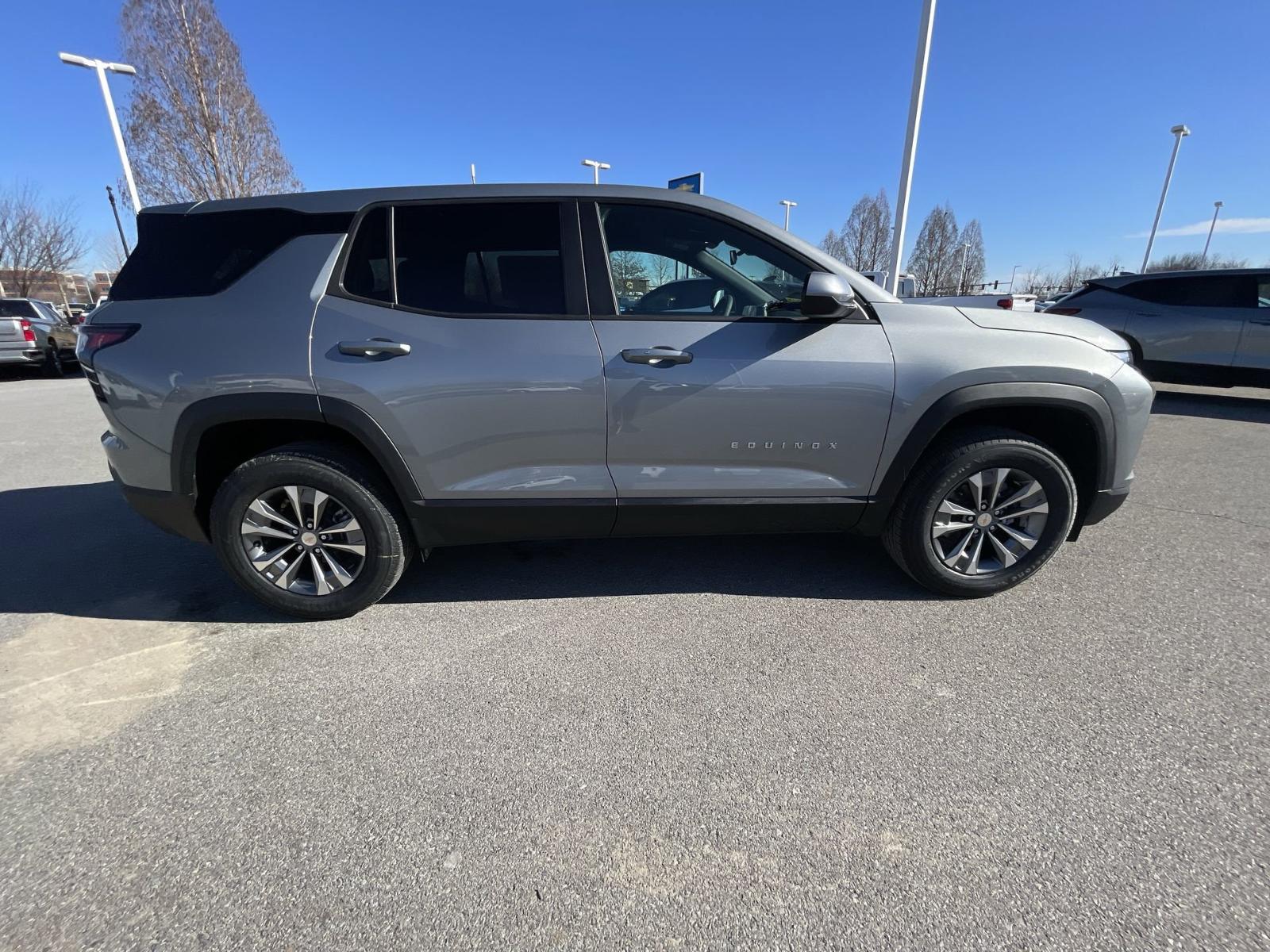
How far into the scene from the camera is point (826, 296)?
7.98ft

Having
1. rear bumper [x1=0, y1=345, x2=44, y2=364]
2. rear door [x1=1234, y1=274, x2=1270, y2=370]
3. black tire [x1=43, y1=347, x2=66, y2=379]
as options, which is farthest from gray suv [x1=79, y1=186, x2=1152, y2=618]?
black tire [x1=43, y1=347, x2=66, y2=379]

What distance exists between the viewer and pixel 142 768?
1.96 m

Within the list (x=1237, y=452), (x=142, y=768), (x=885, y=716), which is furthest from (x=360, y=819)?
(x=1237, y=452)

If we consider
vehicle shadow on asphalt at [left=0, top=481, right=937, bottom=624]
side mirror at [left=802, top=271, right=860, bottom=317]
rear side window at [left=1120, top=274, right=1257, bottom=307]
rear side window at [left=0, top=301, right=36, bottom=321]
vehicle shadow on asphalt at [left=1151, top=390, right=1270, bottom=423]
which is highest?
side mirror at [left=802, top=271, right=860, bottom=317]

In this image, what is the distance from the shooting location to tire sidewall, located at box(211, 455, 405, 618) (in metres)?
2.62

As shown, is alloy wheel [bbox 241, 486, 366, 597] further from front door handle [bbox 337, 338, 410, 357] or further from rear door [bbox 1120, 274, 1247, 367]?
rear door [bbox 1120, 274, 1247, 367]

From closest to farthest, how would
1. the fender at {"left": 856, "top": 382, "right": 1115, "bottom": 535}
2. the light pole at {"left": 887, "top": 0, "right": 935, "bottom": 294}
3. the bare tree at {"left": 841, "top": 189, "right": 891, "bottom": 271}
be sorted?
the fender at {"left": 856, "top": 382, "right": 1115, "bottom": 535} < the light pole at {"left": 887, "top": 0, "right": 935, "bottom": 294} < the bare tree at {"left": 841, "top": 189, "right": 891, "bottom": 271}

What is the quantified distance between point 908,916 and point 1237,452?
6681 millimetres

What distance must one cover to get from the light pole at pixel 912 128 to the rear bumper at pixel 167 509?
9.67m

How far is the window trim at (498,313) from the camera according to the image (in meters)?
2.58

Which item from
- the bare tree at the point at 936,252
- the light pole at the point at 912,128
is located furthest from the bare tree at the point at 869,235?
the light pole at the point at 912,128

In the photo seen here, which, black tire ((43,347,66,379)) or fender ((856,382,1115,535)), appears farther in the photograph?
black tire ((43,347,66,379))

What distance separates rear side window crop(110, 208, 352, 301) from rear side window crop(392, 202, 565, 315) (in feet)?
1.12

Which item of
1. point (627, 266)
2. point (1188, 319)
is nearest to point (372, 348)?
point (627, 266)
